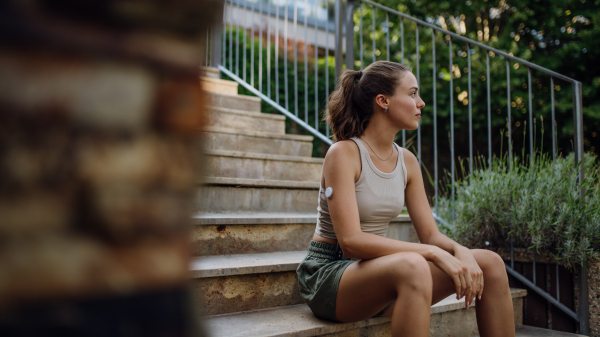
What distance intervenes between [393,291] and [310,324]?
0.33 m

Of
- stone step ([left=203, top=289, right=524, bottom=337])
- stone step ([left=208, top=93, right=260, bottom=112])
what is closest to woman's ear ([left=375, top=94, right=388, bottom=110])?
stone step ([left=203, top=289, right=524, bottom=337])

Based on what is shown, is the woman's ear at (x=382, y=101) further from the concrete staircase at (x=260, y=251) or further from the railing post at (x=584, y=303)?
the railing post at (x=584, y=303)

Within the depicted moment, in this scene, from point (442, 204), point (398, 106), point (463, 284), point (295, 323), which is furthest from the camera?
point (442, 204)

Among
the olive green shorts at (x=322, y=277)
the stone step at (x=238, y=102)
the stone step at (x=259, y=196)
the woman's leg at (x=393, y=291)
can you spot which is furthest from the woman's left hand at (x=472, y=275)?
the stone step at (x=238, y=102)

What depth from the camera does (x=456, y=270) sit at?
1354 millimetres

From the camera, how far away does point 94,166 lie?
0.34 meters

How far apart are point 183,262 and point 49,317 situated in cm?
11

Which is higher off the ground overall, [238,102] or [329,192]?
[238,102]

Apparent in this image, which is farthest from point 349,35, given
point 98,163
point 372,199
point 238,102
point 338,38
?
point 98,163

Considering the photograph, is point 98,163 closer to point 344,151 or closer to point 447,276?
point 344,151

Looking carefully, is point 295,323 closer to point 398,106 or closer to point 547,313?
point 398,106

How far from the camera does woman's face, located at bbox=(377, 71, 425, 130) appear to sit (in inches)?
66.9

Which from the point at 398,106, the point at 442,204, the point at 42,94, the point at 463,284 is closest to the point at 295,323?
the point at 463,284

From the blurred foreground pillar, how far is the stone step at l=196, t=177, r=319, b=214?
1711mm
